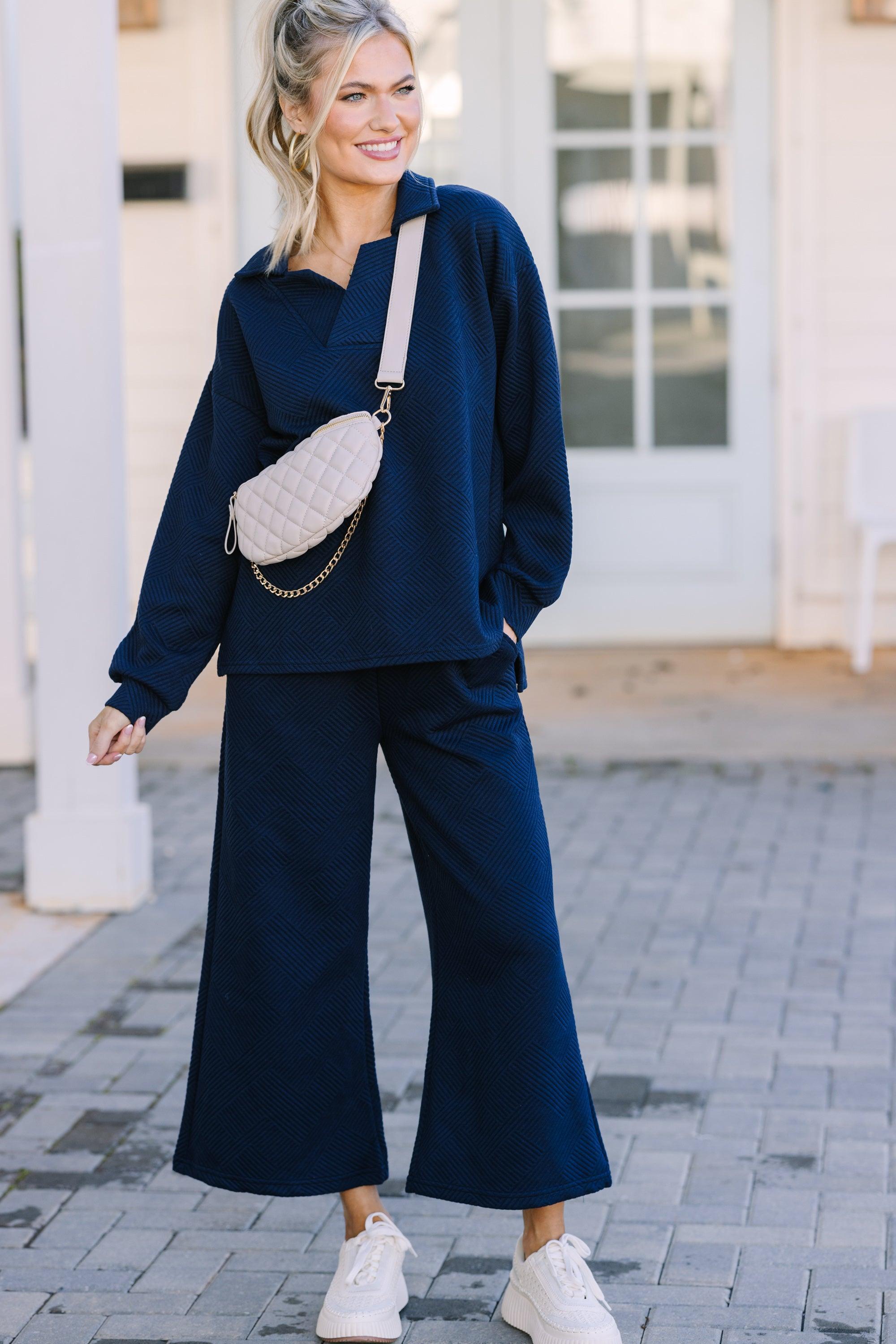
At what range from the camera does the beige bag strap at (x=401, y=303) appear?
2.06 meters

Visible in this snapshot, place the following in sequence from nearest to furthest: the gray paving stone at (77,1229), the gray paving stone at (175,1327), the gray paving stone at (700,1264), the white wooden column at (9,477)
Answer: the gray paving stone at (175,1327) < the gray paving stone at (700,1264) < the gray paving stone at (77,1229) < the white wooden column at (9,477)

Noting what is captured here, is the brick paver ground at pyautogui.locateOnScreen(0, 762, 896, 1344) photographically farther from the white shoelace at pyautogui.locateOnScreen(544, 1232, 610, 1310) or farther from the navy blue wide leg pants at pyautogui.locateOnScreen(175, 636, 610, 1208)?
the navy blue wide leg pants at pyautogui.locateOnScreen(175, 636, 610, 1208)

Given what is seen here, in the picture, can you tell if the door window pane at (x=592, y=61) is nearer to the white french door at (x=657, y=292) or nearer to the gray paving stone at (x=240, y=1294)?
the white french door at (x=657, y=292)

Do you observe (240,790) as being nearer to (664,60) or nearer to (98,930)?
(98,930)

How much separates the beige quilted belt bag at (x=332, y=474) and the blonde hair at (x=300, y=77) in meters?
0.14

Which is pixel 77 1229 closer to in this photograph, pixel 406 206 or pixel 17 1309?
pixel 17 1309

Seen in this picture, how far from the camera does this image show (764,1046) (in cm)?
323

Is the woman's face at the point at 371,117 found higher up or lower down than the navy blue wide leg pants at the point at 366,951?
higher up

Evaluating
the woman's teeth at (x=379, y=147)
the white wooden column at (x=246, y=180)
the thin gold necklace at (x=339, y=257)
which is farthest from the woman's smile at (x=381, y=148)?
the white wooden column at (x=246, y=180)

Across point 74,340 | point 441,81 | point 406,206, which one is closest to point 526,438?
point 406,206

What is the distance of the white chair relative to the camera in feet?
22.1

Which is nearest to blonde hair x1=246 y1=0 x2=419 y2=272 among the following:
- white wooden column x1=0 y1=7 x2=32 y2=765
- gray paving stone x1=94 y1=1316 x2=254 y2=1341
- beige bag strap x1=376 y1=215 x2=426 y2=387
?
beige bag strap x1=376 y1=215 x2=426 y2=387

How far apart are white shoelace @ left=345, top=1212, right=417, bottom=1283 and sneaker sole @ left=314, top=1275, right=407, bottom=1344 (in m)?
0.05

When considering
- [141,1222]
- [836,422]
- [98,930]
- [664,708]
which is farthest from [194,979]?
[836,422]
